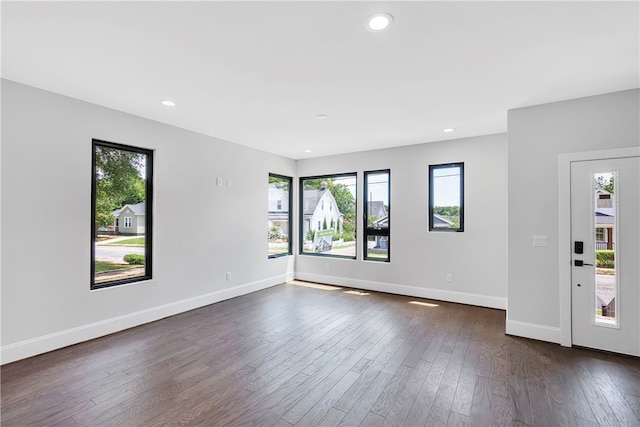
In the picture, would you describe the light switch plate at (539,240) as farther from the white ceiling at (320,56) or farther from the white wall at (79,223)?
the white wall at (79,223)

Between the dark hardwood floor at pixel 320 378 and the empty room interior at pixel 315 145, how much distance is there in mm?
22

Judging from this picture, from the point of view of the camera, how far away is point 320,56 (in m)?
2.35

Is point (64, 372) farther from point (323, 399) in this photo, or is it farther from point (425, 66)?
point (425, 66)

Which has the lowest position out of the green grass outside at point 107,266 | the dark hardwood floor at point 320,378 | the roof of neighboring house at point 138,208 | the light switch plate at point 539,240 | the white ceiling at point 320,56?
Answer: the dark hardwood floor at point 320,378

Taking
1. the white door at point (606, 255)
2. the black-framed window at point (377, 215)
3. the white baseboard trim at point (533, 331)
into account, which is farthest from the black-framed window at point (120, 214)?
the white door at point (606, 255)

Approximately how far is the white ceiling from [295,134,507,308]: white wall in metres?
1.11

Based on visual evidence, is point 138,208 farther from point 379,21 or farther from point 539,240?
point 539,240

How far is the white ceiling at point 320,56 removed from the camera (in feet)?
6.10

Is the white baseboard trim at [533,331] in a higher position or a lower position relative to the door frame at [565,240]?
lower

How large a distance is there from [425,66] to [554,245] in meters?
2.48

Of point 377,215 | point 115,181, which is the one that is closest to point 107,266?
point 115,181

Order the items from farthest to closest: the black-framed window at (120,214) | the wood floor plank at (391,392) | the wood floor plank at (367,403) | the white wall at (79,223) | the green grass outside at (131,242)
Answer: the green grass outside at (131,242) → the black-framed window at (120,214) → the white wall at (79,223) → the wood floor plank at (391,392) → the wood floor plank at (367,403)

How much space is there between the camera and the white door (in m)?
2.95

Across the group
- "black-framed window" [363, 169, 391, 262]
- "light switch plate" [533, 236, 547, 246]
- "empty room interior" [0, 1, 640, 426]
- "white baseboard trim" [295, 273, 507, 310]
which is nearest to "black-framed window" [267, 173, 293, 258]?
"white baseboard trim" [295, 273, 507, 310]
